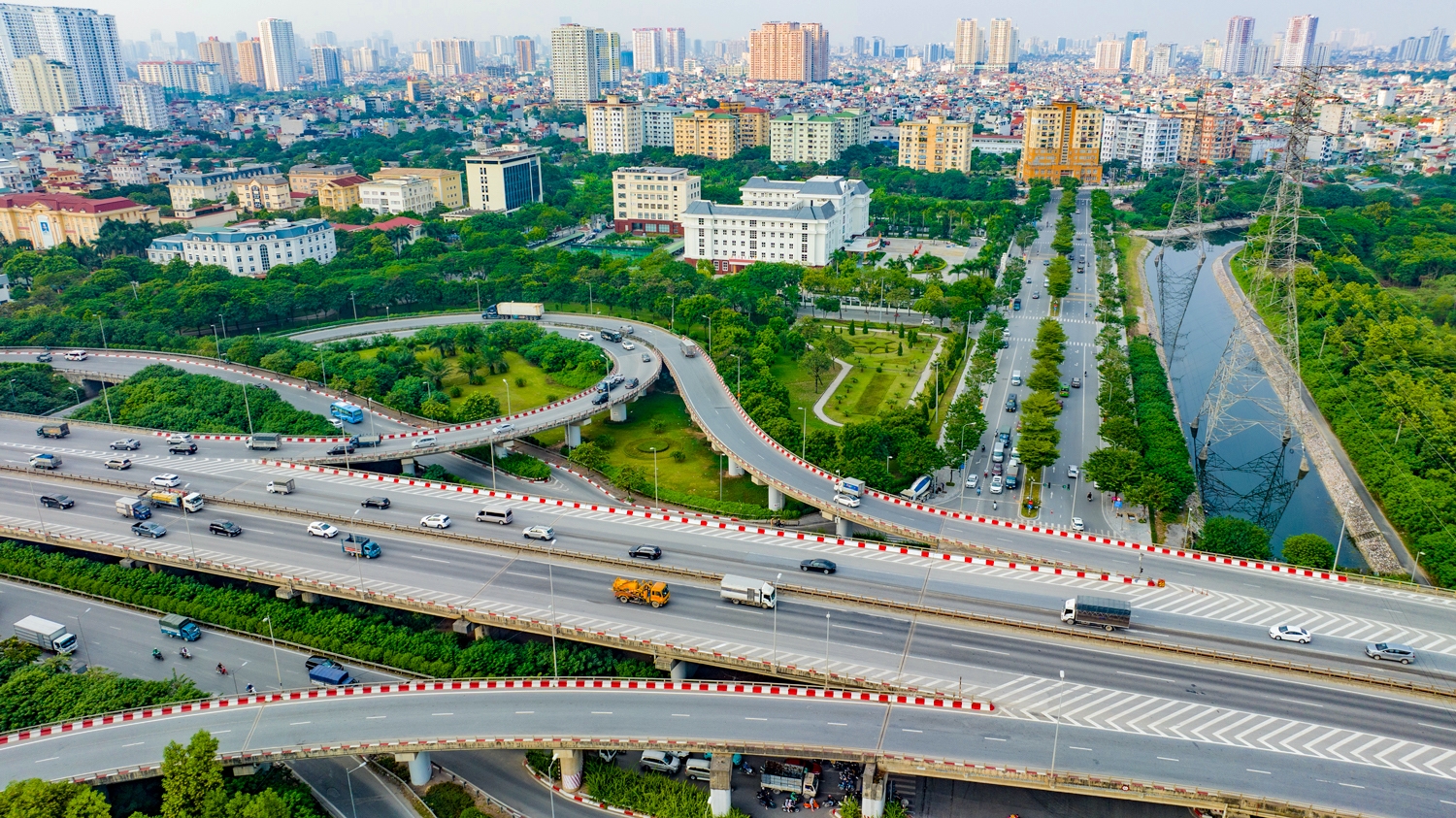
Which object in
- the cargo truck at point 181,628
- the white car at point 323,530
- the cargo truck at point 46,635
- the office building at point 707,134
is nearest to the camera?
the cargo truck at point 46,635

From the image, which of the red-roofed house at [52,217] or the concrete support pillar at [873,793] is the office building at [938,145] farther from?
the concrete support pillar at [873,793]

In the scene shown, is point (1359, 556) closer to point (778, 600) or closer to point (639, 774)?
point (778, 600)

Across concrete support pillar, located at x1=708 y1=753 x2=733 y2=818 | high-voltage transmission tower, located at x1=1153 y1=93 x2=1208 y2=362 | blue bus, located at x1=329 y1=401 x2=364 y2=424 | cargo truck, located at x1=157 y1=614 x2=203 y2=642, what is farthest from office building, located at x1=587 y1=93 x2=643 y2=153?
concrete support pillar, located at x1=708 y1=753 x2=733 y2=818

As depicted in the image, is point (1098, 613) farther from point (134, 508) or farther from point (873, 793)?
point (134, 508)

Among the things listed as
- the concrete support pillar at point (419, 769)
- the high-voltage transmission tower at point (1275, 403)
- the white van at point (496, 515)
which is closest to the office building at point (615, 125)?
the high-voltage transmission tower at point (1275, 403)

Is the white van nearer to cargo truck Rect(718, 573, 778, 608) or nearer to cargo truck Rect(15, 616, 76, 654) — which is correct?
cargo truck Rect(718, 573, 778, 608)

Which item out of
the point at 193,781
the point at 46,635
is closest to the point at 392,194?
the point at 46,635

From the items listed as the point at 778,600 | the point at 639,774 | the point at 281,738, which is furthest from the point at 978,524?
the point at 281,738
